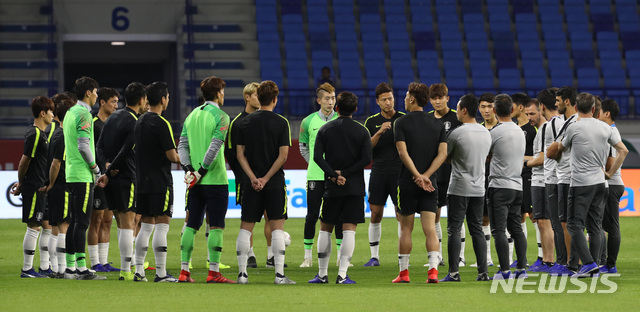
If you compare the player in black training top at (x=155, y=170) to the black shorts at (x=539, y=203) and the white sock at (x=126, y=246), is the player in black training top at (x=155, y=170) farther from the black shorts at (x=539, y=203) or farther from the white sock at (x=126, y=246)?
the black shorts at (x=539, y=203)

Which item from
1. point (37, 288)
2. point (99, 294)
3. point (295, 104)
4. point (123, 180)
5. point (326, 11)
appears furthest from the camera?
point (326, 11)

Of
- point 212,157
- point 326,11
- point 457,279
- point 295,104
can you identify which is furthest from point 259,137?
point 326,11

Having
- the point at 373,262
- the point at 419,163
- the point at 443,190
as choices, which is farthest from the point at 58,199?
the point at 443,190

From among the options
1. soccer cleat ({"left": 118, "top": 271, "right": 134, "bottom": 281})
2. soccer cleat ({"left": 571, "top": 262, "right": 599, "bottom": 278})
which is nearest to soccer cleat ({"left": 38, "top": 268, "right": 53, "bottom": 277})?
soccer cleat ({"left": 118, "top": 271, "right": 134, "bottom": 281})

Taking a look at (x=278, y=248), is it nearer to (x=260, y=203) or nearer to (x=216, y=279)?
(x=260, y=203)

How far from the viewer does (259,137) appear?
9.75 metres

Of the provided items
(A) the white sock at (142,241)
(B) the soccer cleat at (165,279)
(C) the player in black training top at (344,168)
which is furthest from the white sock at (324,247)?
(A) the white sock at (142,241)

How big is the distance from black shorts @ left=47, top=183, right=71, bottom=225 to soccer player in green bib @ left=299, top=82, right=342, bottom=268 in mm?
2691

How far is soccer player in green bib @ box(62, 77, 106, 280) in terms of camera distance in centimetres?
1023

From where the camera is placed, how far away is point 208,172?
9.84 m

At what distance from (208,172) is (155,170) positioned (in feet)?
1.71

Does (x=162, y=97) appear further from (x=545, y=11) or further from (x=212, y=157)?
(x=545, y=11)

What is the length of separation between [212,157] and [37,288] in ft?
6.59

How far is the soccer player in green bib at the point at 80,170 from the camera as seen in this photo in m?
10.2
